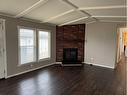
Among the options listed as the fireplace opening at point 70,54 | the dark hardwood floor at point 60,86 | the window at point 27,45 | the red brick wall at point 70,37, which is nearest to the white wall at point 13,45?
the window at point 27,45

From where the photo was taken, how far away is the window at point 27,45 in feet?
16.0

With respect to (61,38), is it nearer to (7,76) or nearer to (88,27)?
(88,27)

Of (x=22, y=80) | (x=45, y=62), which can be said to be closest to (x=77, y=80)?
(x=22, y=80)

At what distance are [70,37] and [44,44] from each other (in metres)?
1.68

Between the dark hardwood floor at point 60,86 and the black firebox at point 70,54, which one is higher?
the black firebox at point 70,54

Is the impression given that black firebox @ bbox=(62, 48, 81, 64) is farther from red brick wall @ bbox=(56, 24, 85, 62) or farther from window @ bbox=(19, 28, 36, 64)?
window @ bbox=(19, 28, 36, 64)

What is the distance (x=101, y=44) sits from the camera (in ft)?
20.8

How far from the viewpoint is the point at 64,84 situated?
152 inches

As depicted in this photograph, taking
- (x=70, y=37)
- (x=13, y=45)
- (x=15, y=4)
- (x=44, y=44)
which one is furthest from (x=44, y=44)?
(x=15, y=4)

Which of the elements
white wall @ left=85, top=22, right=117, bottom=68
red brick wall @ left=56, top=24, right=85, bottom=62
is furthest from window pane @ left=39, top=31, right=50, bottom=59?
white wall @ left=85, top=22, right=117, bottom=68

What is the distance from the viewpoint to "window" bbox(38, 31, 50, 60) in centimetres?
598

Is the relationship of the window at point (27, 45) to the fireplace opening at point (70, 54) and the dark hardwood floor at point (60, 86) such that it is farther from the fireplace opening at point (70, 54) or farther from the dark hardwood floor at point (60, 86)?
the fireplace opening at point (70, 54)

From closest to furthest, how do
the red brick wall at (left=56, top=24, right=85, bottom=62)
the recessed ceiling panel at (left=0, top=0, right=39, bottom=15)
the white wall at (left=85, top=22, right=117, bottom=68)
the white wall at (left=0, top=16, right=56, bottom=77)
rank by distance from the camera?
1. the recessed ceiling panel at (left=0, top=0, right=39, bottom=15)
2. the white wall at (left=0, top=16, right=56, bottom=77)
3. the white wall at (left=85, top=22, right=117, bottom=68)
4. the red brick wall at (left=56, top=24, right=85, bottom=62)

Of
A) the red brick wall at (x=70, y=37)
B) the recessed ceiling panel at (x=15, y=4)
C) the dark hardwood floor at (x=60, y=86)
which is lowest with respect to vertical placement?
the dark hardwood floor at (x=60, y=86)
